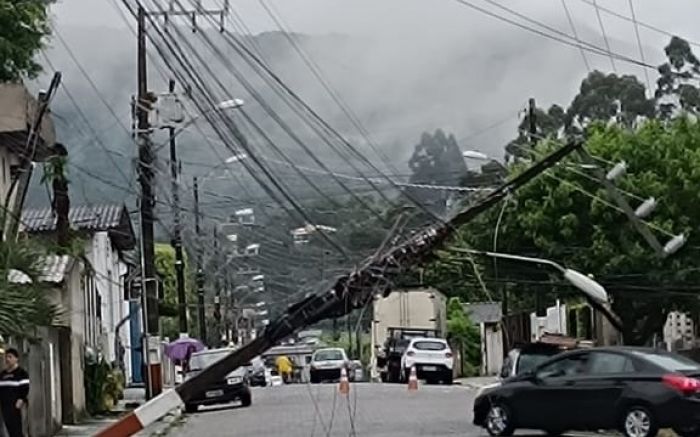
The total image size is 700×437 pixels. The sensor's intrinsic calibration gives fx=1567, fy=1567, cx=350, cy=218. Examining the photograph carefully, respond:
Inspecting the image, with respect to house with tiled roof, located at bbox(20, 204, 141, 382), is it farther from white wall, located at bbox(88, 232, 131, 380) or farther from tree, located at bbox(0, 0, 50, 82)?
tree, located at bbox(0, 0, 50, 82)

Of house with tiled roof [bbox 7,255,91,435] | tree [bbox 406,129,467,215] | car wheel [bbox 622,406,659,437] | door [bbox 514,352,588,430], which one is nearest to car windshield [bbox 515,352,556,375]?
door [bbox 514,352,588,430]

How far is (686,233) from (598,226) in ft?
9.21

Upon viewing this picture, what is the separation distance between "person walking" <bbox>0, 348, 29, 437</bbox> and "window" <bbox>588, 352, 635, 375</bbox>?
27.5 ft

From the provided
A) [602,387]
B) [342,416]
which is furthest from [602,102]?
[602,387]

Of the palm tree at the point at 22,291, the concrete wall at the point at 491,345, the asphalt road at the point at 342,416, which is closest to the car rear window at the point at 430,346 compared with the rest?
the asphalt road at the point at 342,416

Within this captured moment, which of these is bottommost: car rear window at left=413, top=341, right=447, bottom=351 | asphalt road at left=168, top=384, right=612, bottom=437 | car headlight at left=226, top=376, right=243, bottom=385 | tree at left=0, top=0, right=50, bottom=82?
asphalt road at left=168, top=384, right=612, bottom=437

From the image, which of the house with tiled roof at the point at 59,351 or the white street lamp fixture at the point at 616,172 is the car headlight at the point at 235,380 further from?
the white street lamp fixture at the point at 616,172

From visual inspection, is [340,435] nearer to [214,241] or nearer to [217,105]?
[217,105]

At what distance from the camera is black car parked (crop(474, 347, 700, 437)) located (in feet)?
72.3

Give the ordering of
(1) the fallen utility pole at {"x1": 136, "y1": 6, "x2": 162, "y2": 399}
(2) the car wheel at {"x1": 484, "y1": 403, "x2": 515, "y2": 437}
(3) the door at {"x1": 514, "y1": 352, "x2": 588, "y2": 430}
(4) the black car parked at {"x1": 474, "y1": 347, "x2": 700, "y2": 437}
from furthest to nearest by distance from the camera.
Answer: (1) the fallen utility pole at {"x1": 136, "y1": 6, "x2": 162, "y2": 399}
(2) the car wheel at {"x1": 484, "y1": 403, "x2": 515, "y2": 437}
(3) the door at {"x1": 514, "y1": 352, "x2": 588, "y2": 430}
(4) the black car parked at {"x1": 474, "y1": 347, "x2": 700, "y2": 437}

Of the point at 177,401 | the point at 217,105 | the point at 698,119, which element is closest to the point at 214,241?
the point at 698,119

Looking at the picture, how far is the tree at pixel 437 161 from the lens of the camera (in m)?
40.3

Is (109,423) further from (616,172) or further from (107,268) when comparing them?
(107,268)

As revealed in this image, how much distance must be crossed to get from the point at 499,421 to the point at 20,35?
52.9 ft
